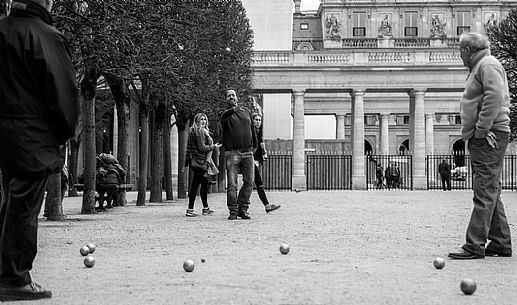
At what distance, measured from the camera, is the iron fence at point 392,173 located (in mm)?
57281

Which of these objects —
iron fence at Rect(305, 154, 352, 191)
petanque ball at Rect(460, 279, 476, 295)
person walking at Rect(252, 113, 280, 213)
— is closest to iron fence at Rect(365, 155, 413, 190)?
iron fence at Rect(305, 154, 352, 191)

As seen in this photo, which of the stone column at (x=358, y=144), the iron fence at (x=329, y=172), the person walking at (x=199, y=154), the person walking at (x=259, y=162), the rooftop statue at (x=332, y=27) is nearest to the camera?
the person walking at (x=199, y=154)

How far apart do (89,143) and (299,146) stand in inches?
1502

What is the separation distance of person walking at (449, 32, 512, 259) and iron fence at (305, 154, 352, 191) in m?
44.6

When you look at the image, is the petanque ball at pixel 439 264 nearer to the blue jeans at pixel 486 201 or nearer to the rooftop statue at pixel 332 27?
the blue jeans at pixel 486 201

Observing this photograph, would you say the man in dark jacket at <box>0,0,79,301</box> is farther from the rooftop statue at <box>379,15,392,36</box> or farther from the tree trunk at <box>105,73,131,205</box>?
the rooftop statue at <box>379,15,392,36</box>

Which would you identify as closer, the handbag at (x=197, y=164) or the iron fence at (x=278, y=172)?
the handbag at (x=197, y=164)

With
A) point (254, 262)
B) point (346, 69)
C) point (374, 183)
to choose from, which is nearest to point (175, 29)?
point (254, 262)

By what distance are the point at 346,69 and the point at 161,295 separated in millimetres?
51210

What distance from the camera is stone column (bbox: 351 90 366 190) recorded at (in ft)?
179

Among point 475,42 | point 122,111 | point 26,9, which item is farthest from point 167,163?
point 26,9

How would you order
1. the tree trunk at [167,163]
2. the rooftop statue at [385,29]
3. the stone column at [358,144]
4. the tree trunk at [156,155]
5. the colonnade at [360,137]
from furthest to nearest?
the rooftop statue at [385,29]
the colonnade at [360,137]
the stone column at [358,144]
the tree trunk at [167,163]
the tree trunk at [156,155]

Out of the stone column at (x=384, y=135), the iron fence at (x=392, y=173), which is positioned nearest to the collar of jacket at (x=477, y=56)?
the iron fence at (x=392, y=173)

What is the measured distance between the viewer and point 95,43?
1547 centimetres
